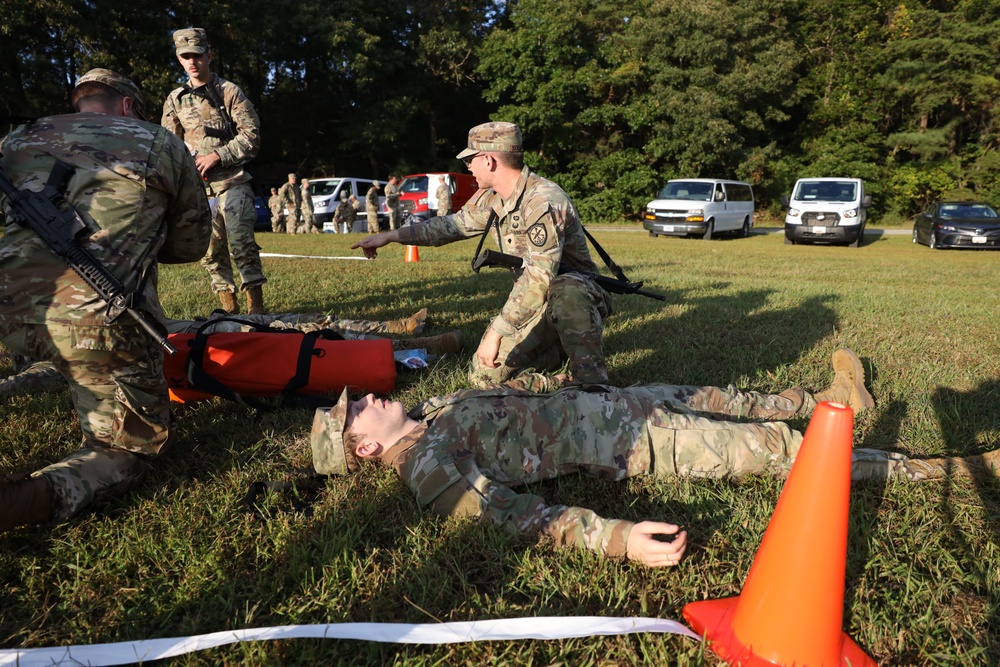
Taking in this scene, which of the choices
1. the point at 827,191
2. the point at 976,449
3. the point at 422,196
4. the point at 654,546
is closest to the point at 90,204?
the point at 654,546

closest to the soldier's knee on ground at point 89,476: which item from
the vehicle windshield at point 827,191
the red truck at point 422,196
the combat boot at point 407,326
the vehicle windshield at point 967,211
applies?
the combat boot at point 407,326

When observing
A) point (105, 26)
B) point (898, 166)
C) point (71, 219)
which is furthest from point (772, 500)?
point (898, 166)

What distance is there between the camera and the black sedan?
15727mm

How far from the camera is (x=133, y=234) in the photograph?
270 centimetres

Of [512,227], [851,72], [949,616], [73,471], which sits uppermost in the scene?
[851,72]

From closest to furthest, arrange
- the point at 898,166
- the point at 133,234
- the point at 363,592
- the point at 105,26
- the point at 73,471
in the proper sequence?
the point at 363,592 → the point at 73,471 → the point at 133,234 → the point at 105,26 → the point at 898,166

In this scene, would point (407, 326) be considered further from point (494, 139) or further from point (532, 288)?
point (494, 139)

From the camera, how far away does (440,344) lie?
14.8ft

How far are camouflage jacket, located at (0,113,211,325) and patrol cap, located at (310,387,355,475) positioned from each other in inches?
36.9

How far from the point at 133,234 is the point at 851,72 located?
35.0 metres

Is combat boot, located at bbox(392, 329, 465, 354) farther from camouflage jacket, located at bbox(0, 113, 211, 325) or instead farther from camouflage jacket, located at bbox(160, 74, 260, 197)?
camouflage jacket, located at bbox(160, 74, 260, 197)

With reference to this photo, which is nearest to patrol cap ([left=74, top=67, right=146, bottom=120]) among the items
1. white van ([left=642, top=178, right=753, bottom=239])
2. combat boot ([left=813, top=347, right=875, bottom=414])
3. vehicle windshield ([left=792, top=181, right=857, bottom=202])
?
combat boot ([left=813, top=347, right=875, bottom=414])

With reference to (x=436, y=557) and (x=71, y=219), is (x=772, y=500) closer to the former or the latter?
(x=436, y=557)

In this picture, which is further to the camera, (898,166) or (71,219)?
(898,166)
